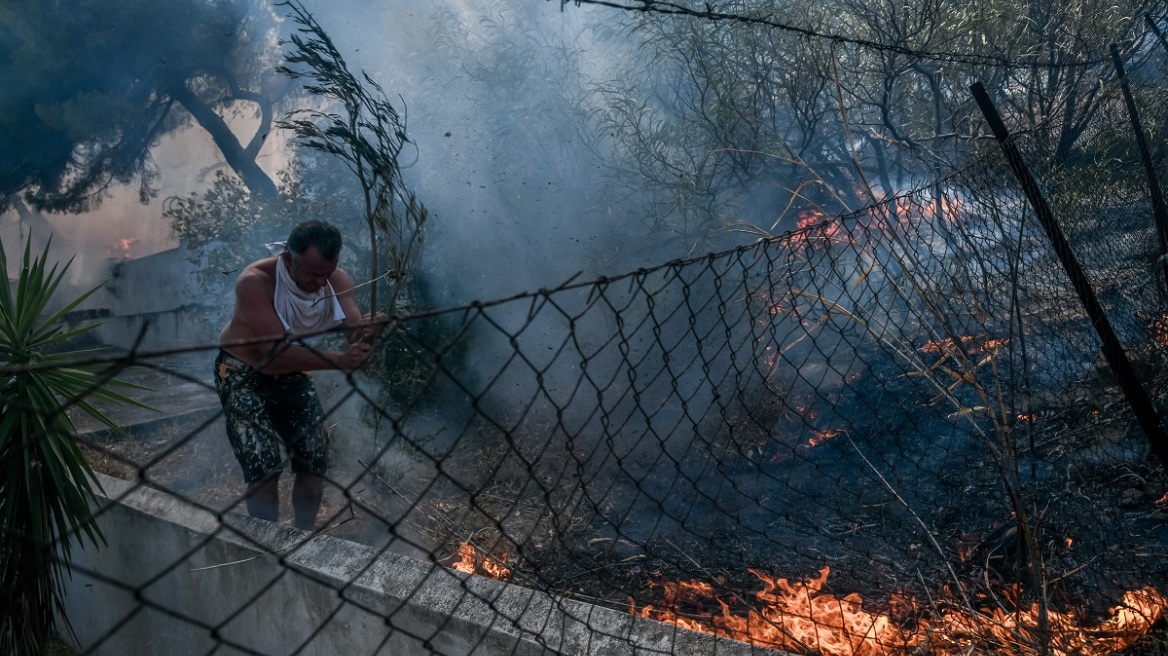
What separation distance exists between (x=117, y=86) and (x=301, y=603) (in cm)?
1122

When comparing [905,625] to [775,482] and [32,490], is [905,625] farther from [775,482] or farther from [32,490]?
[32,490]

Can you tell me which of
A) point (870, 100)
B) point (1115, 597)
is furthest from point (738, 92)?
point (1115, 597)

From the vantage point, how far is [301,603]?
286 centimetres

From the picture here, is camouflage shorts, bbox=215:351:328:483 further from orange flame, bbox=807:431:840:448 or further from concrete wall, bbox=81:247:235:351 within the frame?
concrete wall, bbox=81:247:235:351

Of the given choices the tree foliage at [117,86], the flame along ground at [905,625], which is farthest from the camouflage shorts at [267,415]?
the tree foliage at [117,86]

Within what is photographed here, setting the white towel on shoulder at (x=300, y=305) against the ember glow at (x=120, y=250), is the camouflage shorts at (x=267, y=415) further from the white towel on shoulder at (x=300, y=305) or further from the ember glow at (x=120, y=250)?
the ember glow at (x=120, y=250)

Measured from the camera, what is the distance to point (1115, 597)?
2.79 meters

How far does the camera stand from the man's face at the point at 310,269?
3693 millimetres

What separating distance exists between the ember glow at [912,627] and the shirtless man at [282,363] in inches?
77.9

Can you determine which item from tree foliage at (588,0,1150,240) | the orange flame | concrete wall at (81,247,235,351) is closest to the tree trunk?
concrete wall at (81,247,235,351)

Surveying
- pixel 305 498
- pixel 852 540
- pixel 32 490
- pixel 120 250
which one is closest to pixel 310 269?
pixel 305 498

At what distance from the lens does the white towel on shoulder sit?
3.83m

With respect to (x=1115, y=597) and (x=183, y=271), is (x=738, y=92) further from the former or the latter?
(x=183, y=271)

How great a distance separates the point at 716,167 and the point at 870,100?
1.44 metres
